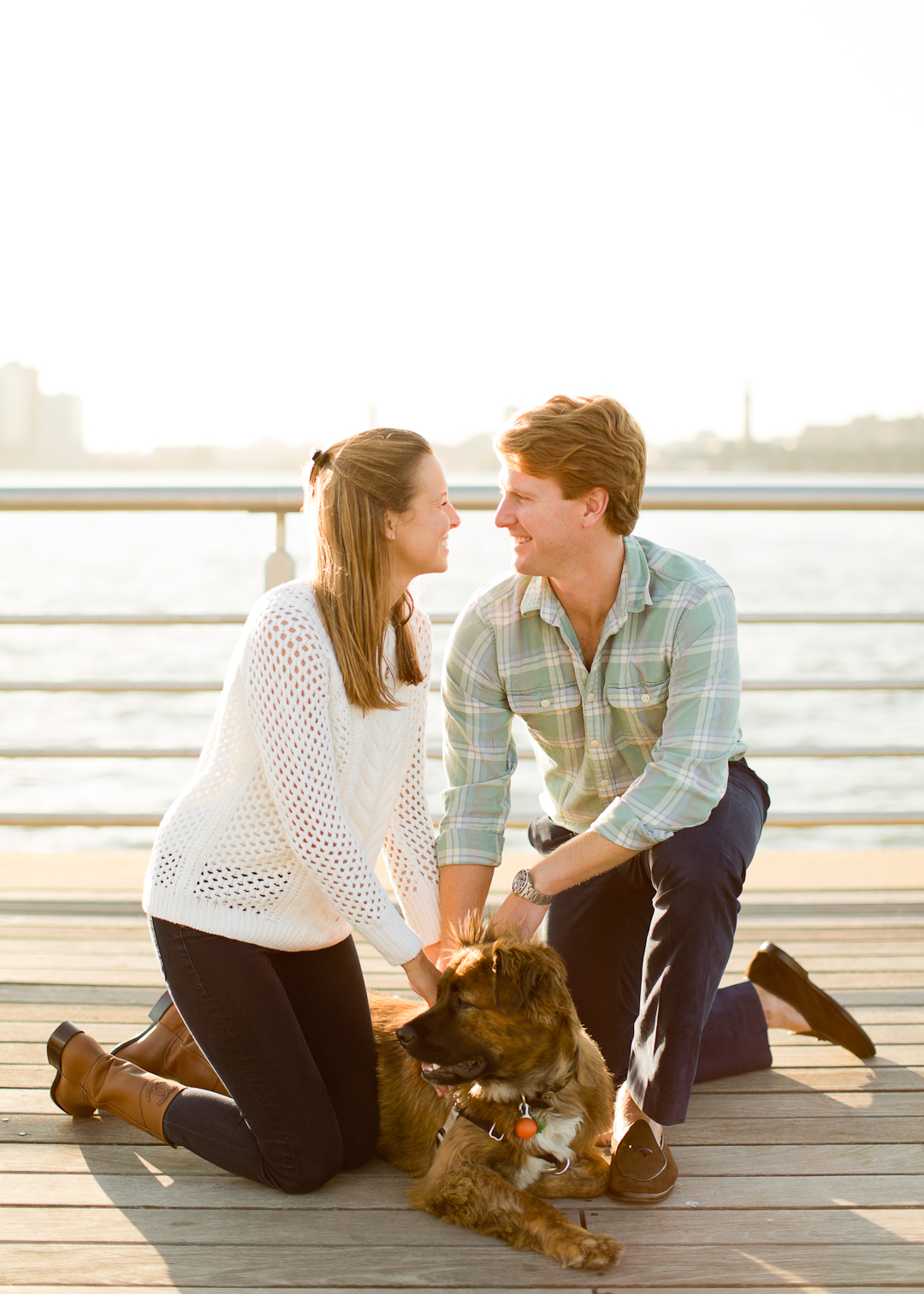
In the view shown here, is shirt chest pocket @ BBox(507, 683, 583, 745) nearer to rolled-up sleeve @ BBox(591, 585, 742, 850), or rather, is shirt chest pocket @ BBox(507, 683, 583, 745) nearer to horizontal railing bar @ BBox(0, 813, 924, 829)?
rolled-up sleeve @ BBox(591, 585, 742, 850)

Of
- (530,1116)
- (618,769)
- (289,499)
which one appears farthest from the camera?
(289,499)

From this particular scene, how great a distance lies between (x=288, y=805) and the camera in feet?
6.89

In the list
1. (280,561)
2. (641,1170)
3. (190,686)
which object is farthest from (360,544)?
(190,686)

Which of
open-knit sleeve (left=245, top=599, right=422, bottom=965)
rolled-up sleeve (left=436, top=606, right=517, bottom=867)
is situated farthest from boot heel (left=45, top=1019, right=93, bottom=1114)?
rolled-up sleeve (left=436, top=606, right=517, bottom=867)

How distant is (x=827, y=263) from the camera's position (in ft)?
96.0

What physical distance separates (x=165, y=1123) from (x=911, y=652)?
15.9 metres

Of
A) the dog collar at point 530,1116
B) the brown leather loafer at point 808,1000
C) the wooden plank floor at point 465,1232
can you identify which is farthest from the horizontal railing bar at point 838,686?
the dog collar at point 530,1116

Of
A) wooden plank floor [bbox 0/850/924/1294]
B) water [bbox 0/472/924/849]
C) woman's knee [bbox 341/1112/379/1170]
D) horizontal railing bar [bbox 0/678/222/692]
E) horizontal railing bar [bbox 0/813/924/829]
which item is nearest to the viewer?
wooden plank floor [bbox 0/850/924/1294]

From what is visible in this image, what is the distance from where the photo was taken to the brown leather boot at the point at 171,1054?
2.39 metres

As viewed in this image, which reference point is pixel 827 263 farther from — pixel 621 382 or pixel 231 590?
pixel 231 590

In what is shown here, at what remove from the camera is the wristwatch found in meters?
2.26

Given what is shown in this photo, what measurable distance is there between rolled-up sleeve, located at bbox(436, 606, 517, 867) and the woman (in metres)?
0.11

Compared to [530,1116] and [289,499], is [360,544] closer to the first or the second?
[530,1116]

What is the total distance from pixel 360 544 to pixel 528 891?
729mm
